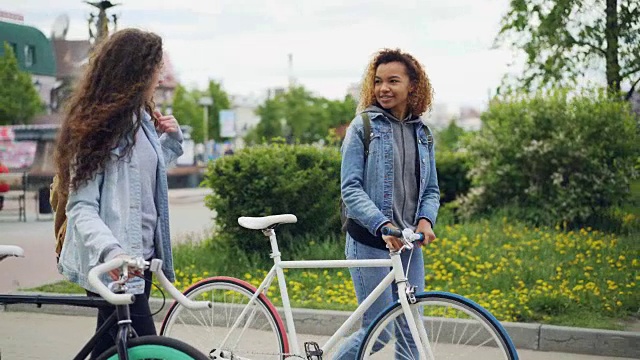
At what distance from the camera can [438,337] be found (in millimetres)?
4465

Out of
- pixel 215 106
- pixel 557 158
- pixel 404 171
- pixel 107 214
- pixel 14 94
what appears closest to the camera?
pixel 107 214

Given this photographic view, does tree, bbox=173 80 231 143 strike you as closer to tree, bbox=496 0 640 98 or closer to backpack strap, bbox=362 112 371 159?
tree, bbox=496 0 640 98

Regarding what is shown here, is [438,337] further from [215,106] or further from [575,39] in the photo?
[215,106]

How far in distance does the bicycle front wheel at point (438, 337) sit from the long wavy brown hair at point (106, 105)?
1349mm

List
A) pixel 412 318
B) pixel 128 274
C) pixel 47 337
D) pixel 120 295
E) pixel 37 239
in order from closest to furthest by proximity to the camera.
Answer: pixel 120 295
pixel 128 274
pixel 412 318
pixel 47 337
pixel 37 239

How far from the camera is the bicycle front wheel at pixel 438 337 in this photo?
→ 3875 millimetres

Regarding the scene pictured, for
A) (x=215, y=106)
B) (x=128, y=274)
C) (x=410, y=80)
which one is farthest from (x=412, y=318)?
(x=215, y=106)

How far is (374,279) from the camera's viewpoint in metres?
4.34

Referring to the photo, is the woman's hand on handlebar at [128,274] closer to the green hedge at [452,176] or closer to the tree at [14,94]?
the green hedge at [452,176]

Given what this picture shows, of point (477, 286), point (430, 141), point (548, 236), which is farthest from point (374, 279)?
point (548, 236)

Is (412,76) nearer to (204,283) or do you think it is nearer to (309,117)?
(204,283)

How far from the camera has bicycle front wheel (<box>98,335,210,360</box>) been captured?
2.98 m

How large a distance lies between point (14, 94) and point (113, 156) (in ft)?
136

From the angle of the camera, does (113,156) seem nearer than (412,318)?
Yes
